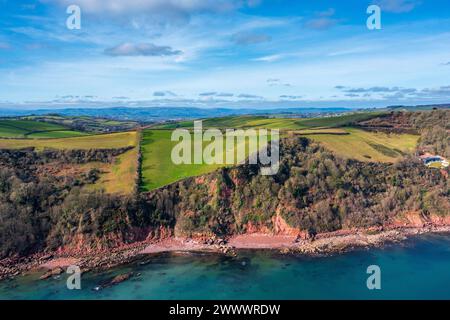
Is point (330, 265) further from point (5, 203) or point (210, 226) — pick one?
point (5, 203)

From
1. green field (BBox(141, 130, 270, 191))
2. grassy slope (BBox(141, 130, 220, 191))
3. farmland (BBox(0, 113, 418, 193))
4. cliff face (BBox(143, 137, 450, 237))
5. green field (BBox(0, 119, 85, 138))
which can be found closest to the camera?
cliff face (BBox(143, 137, 450, 237))

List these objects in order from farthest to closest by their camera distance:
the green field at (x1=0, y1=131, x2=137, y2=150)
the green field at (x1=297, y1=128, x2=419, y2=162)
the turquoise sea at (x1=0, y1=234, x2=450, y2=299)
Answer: the green field at (x1=297, y1=128, x2=419, y2=162) → the green field at (x1=0, y1=131, x2=137, y2=150) → the turquoise sea at (x1=0, y1=234, x2=450, y2=299)

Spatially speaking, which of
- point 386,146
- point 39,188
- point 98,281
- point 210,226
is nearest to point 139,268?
point 98,281

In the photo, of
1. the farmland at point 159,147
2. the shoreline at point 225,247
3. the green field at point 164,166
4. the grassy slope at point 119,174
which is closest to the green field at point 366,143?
the farmland at point 159,147
